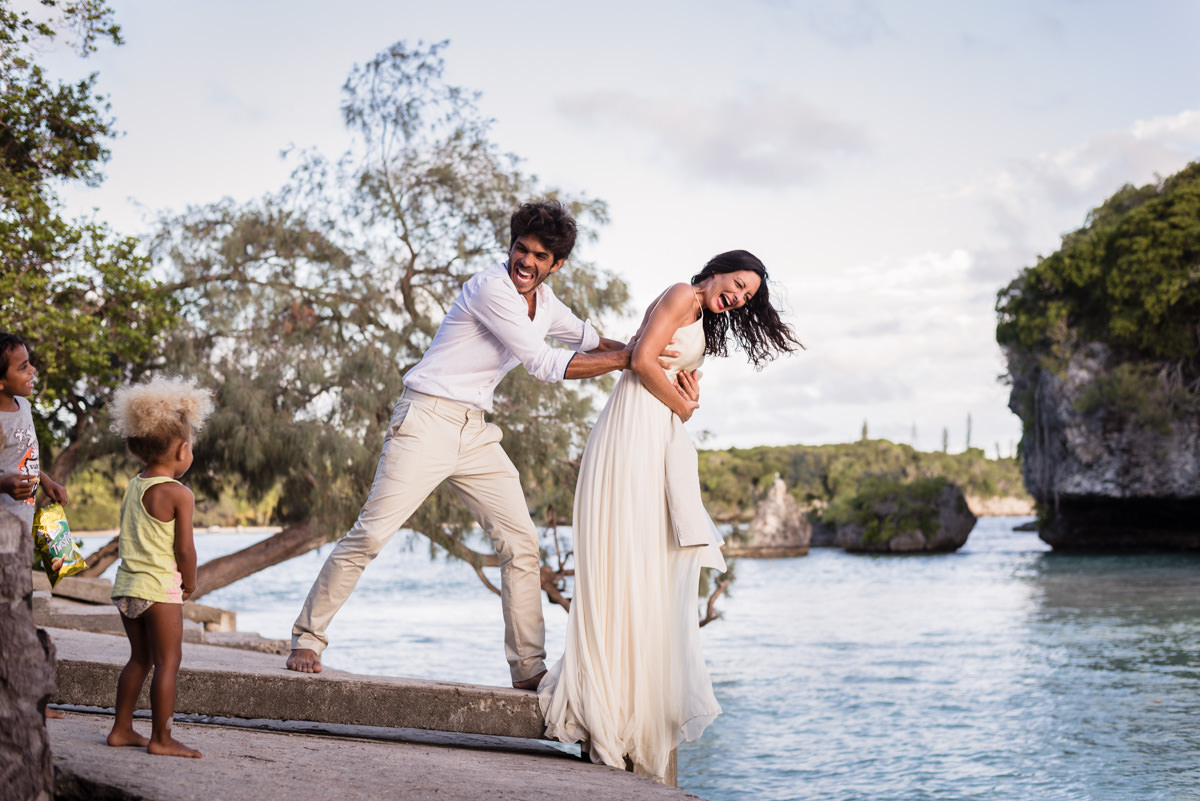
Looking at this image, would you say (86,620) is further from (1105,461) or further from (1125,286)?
(1105,461)

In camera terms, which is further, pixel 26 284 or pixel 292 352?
pixel 292 352

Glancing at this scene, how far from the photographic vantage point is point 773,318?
4547 mm

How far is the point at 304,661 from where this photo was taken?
419 cm

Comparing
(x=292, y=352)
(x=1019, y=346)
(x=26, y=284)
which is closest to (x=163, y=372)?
(x=292, y=352)

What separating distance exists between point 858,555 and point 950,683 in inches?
2171

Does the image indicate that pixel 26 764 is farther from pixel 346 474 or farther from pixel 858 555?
pixel 858 555

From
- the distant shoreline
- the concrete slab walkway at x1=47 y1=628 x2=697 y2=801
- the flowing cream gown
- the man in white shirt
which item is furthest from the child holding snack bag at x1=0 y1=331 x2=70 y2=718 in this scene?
the flowing cream gown

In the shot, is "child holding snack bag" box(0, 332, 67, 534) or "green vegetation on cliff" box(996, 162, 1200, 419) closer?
"child holding snack bag" box(0, 332, 67, 534)

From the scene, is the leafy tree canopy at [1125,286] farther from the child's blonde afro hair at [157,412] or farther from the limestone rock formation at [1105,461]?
the child's blonde afro hair at [157,412]

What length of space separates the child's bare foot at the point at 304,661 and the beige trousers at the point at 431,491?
0.07 ft

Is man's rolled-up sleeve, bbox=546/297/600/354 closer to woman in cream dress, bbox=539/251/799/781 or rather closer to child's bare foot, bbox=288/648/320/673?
woman in cream dress, bbox=539/251/799/781

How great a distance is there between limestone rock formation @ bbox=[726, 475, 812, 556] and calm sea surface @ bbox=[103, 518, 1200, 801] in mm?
28587

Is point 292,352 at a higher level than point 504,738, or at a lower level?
higher

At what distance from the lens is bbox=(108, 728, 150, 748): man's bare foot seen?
10.3 ft
